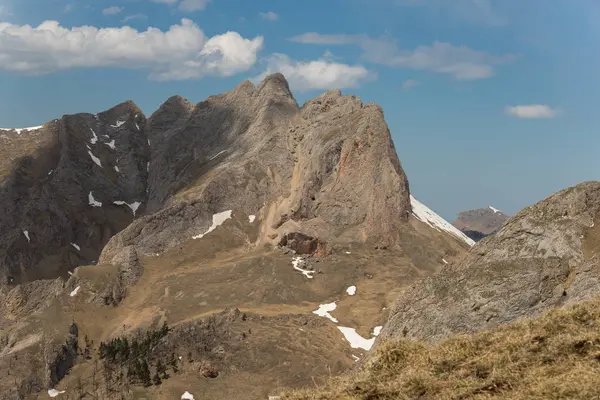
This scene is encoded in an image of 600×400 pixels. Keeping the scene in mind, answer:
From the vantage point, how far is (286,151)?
144750mm

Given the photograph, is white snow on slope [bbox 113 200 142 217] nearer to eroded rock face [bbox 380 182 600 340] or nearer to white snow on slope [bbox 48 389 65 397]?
white snow on slope [bbox 48 389 65 397]

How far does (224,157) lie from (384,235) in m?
67.1

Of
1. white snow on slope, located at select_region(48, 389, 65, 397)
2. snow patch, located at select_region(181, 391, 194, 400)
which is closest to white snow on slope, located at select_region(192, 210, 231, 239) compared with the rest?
white snow on slope, located at select_region(48, 389, 65, 397)

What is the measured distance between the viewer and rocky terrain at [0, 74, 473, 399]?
77625 millimetres

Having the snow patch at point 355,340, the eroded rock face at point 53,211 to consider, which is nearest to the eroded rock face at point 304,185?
the snow patch at point 355,340

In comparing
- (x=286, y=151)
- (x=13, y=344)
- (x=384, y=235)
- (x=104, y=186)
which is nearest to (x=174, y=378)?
(x=13, y=344)

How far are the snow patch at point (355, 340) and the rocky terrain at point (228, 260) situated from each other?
30 centimetres

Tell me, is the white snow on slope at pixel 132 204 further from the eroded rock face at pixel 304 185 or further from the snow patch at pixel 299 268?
the snow patch at pixel 299 268

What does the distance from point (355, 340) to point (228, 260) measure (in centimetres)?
4465

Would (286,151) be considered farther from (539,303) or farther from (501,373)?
(501,373)

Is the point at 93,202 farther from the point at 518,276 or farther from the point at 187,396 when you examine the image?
the point at 518,276

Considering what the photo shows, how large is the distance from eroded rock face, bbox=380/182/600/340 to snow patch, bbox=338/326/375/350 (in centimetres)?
5200

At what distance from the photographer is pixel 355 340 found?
83.2m

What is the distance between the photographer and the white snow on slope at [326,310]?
92113 mm
